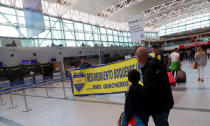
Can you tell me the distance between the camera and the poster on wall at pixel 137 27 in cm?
434

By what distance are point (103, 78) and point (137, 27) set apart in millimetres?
2197

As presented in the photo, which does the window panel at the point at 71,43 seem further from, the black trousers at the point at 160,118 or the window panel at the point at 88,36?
the black trousers at the point at 160,118

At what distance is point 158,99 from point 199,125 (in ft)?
5.67

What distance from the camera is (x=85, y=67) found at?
219 inches

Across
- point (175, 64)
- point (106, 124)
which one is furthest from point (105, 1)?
point (106, 124)

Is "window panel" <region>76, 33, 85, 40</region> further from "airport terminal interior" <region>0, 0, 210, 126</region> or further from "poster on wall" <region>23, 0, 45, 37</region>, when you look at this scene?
"poster on wall" <region>23, 0, 45, 37</region>

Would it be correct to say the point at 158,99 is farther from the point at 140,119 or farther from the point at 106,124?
the point at 106,124

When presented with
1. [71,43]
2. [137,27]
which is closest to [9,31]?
[71,43]

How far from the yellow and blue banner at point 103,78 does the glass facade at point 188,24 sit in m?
50.1

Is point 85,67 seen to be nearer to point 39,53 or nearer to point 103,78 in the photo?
point 103,78

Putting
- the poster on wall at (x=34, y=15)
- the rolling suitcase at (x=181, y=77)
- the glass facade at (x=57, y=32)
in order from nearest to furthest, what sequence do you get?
the rolling suitcase at (x=181, y=77) < the poster on wall at (x=34, y=15) < the glass facade at (x=57, y=32)

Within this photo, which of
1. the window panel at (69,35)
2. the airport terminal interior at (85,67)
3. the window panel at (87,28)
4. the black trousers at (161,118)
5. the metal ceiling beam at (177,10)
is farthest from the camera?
the metal ceiling beam at (177,10)

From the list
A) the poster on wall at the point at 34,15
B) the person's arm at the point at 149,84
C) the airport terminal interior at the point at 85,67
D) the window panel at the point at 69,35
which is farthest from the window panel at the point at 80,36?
the person's arm at the point at 149,84

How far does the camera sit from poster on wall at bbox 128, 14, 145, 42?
4.34 m
